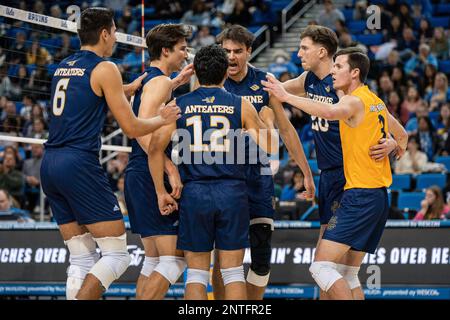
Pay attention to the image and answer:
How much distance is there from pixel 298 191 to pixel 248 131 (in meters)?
6.66

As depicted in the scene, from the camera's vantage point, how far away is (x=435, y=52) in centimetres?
1783

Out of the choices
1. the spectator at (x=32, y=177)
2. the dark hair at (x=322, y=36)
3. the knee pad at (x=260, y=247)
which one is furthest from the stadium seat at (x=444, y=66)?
the knee pad at (x=260, y=247)

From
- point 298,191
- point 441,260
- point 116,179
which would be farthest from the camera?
point 116,179

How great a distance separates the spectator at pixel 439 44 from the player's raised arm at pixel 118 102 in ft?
38.3

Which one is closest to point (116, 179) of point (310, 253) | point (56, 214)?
point (310, 253)

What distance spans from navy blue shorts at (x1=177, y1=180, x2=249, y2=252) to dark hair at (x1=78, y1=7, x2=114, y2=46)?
1.55m

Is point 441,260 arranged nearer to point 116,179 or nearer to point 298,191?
point 298,191

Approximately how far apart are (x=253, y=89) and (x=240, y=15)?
1259cm

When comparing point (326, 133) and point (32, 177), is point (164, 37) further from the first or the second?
point (32, 177)

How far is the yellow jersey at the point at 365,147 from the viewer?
7.68m

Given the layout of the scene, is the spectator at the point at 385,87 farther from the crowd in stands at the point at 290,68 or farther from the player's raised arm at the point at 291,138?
the player's raised arm at the point at 291,138

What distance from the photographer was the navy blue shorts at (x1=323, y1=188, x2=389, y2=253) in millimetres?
7570

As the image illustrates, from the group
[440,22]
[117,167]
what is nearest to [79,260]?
[117,167]

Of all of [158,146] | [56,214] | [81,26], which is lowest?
[56,214]
